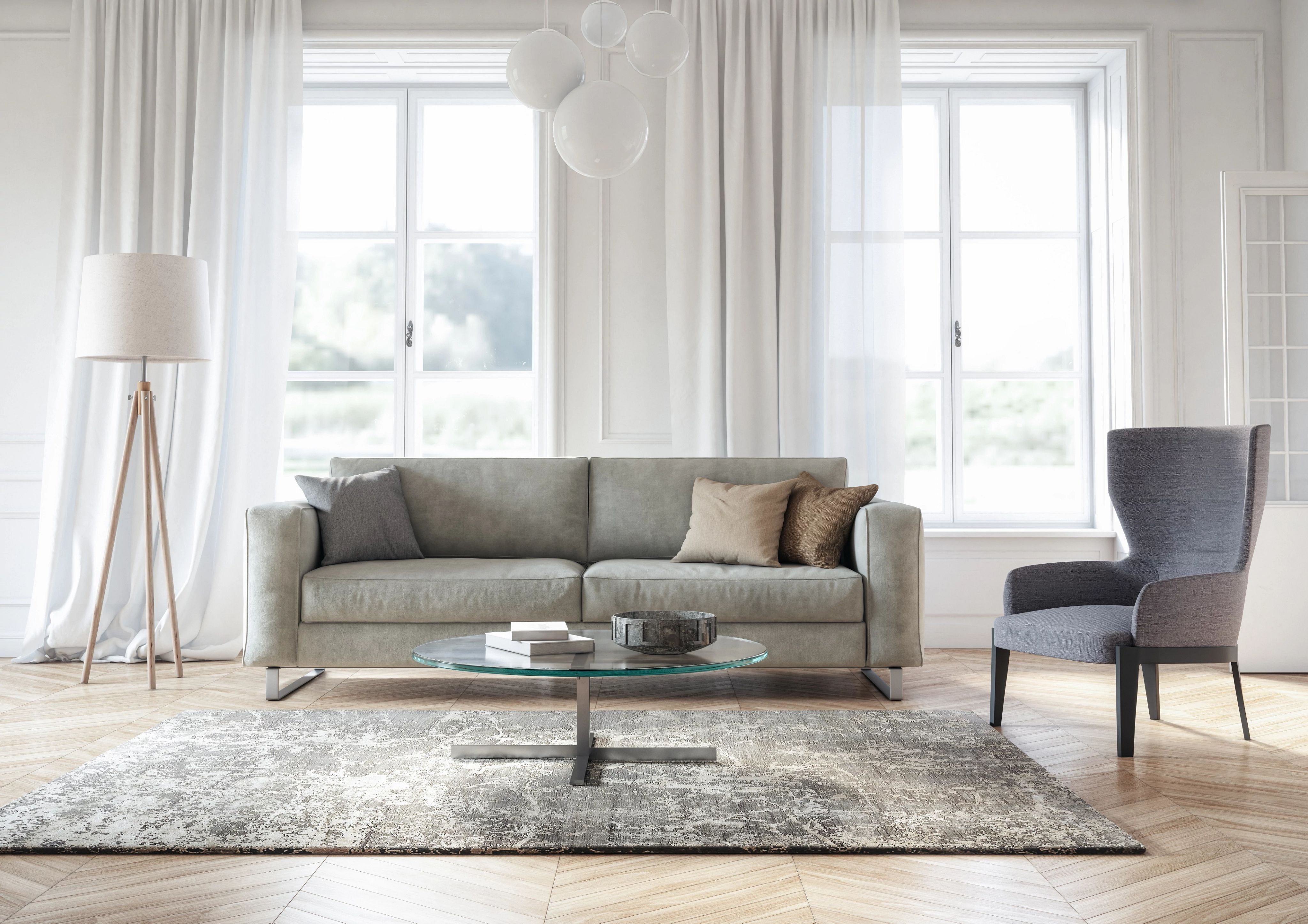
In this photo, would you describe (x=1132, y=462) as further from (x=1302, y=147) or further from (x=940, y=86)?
(x=940, y=86)

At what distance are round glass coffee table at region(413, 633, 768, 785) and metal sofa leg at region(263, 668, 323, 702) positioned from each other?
1.00m

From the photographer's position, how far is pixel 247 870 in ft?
6.23

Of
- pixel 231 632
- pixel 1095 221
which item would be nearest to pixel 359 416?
pixel 231 632

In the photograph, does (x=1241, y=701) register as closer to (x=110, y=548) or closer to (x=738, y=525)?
(x=738, y=525)

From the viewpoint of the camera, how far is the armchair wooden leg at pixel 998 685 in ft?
9.78

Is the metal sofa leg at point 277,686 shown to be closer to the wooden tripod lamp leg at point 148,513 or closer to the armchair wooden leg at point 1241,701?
the wooden tripod lamp leg at point 148,513

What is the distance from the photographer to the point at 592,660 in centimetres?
235

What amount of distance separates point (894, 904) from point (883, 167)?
3.47m

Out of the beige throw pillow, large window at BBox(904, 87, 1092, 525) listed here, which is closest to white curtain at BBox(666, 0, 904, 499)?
large window at BBox(904, 87, 1092, 525)

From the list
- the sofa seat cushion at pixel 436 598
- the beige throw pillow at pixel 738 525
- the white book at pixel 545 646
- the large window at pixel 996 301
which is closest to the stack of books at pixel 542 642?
the white book at pixel 545 646

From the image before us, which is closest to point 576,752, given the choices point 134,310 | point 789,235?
point 134,310

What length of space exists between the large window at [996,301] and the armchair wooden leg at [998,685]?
188 cm

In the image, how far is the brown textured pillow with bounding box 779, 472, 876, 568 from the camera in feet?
11.4

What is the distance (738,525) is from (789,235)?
4.97ft
